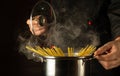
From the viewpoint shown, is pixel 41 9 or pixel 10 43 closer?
pixel 41 9

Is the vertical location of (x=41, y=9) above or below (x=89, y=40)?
above

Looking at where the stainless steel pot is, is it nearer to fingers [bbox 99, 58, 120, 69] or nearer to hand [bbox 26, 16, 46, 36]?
fingers [bbox 99, 58, 120, 69]

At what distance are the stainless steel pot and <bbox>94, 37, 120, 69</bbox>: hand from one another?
0.10 m

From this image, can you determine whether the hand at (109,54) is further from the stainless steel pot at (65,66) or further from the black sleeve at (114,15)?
the black sleeve at (114,15)

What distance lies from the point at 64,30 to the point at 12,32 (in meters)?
1.02

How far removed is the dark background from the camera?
2.44 m

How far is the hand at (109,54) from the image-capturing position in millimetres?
991

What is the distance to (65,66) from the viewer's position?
0.90m

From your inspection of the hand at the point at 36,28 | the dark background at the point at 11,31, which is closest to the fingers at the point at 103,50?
the hand at the point at 36,28

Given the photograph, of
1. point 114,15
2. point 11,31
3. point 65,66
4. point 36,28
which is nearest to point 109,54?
point 65,66

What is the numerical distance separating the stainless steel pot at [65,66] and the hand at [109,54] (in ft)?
0.31

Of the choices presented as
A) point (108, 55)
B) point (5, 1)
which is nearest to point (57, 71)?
point (108, 55)

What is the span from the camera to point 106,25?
1.64 metres

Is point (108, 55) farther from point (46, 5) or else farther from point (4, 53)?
point (4, 53)
